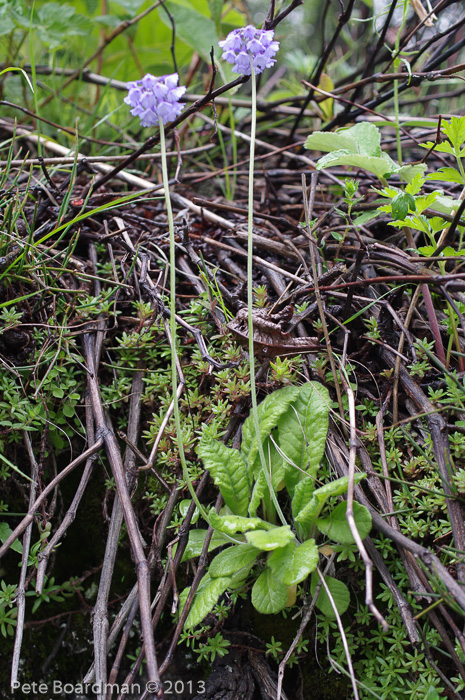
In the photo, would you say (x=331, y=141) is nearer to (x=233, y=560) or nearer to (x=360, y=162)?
(x=360, y=162)

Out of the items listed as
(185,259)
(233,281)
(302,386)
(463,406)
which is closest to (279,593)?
(302,386)

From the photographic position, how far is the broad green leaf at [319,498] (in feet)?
3.85

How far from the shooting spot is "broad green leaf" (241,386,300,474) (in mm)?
1362

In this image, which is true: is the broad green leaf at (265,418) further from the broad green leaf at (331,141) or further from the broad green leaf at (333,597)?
the broad green leaf at (331,141)

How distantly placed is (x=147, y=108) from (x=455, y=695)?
1.63 metres

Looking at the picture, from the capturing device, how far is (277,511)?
136cm

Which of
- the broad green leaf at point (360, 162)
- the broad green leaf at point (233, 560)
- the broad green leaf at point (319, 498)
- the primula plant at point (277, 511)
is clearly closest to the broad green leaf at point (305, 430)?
the primula plant at point (277, 511)

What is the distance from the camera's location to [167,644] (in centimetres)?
145

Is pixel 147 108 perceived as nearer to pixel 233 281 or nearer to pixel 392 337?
pixel 233 281

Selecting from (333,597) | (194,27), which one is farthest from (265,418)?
(194,27)

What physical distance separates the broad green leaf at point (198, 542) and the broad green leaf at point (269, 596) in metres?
0.17

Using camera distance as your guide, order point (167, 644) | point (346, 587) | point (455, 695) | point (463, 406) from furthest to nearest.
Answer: point (167, 644), point (463, 406), point (346, 587), point (455, 695)

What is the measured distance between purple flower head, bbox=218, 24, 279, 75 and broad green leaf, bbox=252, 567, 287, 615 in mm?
1374

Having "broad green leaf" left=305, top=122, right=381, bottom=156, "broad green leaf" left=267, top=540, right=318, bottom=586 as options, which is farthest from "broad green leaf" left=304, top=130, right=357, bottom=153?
"broad green leaf" left=267, top=540, right=318, bottom=586
